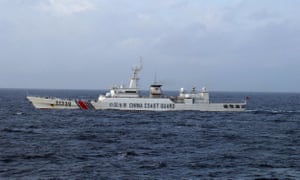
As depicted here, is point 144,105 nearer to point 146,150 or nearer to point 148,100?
point 148,100

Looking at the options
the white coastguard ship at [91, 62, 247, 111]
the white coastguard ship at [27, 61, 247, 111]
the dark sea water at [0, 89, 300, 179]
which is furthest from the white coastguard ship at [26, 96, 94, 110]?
the dark sea water at [0, 89, 300, 179]

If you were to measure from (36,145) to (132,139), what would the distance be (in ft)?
34.3

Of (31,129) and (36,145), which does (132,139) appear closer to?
(36,145)

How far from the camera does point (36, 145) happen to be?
159ft

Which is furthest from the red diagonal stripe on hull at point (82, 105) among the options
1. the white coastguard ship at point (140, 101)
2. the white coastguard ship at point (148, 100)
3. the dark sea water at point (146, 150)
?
the dark sea water at point (146, 150)

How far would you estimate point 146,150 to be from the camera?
45500 millimetres

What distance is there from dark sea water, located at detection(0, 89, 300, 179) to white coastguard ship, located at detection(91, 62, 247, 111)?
69.0 ft

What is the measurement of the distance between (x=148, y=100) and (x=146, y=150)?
53291 millimetres

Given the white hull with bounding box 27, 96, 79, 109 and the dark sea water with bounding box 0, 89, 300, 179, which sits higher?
the white hull with bounding box 27, 96, 79, 109

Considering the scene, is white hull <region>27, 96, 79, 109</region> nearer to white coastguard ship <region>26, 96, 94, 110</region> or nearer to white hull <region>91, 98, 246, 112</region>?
white coastguard ship <region>26, 96, 94, 110</region>

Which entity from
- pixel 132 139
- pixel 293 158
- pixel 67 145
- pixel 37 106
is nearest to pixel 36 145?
pixel 67 145

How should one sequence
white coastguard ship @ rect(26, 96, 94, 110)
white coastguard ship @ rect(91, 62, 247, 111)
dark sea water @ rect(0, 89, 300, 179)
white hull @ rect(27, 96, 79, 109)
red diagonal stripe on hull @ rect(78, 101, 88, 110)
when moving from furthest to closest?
white hull @ rect(27, 96, 79, 109), white coastguard ship @ rect(26, 96, 94, 110), red diagonal stripe on hull @ rect(78, 101, 88, 110), white coastguard ship @ rect(91, 62, 247, 111), dark sea water @ rect(0, 89, 300, 179)

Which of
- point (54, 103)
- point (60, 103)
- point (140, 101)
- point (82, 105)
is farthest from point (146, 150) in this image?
point (54, 103)

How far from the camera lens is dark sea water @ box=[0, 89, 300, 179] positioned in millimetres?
35031
